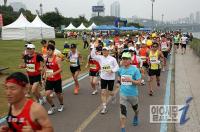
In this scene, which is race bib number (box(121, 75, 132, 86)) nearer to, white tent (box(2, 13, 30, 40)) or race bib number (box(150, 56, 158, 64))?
race bib number (box(150, 56, 158, 64))

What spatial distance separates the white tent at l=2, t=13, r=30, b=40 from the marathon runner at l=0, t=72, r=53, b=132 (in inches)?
1926

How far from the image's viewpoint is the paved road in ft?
28.0

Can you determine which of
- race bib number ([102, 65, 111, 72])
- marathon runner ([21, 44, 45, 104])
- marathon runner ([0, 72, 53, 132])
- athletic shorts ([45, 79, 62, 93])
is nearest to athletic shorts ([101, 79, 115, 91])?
race bib number ([102, 65, 111, 72])

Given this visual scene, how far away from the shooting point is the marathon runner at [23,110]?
3.78 metres

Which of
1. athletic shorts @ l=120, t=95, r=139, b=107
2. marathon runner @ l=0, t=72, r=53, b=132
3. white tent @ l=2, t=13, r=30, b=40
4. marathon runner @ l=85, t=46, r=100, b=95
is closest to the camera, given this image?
marathon runner @ l=0, t=72, r=53, b=132

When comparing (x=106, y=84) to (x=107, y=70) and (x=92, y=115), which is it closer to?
(x=107, y=70)

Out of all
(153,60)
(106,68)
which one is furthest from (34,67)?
(153,60)

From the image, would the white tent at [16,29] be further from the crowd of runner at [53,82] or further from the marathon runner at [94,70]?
the marathon runner at [94,70]

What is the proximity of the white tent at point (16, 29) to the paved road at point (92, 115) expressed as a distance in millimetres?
40149

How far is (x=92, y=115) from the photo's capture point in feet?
32.4

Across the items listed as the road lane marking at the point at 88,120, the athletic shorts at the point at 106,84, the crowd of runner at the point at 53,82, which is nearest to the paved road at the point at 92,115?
the road lane marking at the point at 88,120

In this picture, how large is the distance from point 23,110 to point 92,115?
613 centimetres

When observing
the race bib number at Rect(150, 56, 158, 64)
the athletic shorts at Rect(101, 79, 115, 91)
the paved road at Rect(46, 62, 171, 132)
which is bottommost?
the paved road at Rect(46, 62, 171, 132)

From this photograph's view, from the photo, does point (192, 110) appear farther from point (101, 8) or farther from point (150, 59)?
point (101, 8)
